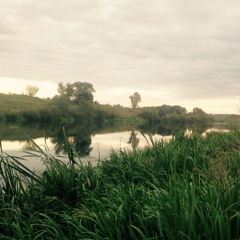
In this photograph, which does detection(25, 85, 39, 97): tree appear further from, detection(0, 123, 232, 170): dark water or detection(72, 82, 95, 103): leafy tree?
detection(0, 123, 232, 170): dark water

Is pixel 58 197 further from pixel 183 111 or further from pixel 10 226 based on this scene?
pixel 183 111

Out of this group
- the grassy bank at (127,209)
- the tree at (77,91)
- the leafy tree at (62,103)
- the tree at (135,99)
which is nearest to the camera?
the grassy bank at (127,209)

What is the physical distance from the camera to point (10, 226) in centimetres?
446

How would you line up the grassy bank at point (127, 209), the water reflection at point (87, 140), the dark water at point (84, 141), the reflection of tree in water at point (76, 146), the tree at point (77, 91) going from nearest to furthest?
the grassy bank at point (127, 209), the dark water at point (84, 141), the water reflection at point (87, 140), the reflection of tree in water at point (76, 146), the tree at point (77, 91)

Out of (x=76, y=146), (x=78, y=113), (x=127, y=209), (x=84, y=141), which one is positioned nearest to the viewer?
(x=127, y=209)

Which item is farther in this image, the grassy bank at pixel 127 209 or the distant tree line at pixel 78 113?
the distant tree line at pixel 78 113

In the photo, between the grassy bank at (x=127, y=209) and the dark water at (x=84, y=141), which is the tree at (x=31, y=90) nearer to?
the dark water at (x=84, y=141)

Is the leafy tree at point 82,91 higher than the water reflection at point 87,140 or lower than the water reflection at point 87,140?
higher

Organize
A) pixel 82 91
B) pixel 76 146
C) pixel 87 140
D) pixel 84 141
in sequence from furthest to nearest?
pixel 82 91
pixel 87 140
pixel 84 141
pixel 76 146

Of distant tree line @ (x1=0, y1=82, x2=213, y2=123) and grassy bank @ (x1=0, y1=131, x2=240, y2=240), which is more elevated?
distant tree line @ (x1=0, y1=82, x2=213, y2=123)

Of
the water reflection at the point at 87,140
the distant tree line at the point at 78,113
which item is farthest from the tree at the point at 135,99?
the water reflection at the point at 87,140

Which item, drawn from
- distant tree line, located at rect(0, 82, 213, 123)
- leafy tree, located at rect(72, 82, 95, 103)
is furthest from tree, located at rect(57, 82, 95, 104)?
distant tree line, located at rect(0, 82, 213, 123)

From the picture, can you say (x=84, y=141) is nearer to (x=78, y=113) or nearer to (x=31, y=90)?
(x=78, y=113)

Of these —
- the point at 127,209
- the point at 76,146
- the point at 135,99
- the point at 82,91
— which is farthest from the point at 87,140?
the point at 82,91
